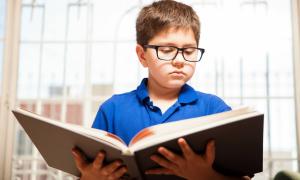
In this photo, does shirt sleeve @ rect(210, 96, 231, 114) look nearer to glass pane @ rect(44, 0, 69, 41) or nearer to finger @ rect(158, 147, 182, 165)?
finger @ rect(158, 147, 182, 165)

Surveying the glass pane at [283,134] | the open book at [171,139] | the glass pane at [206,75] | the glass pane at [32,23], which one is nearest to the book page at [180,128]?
the open book at [171,139]

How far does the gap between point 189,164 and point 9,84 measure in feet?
6.32

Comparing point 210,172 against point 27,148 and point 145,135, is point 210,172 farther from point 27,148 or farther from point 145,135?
point 27,148

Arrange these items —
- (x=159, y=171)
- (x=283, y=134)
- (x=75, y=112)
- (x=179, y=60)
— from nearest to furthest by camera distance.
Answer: (x=159, y=171) < (x=179, y=60) < (x=283, y=134) < (x=75, y=112)

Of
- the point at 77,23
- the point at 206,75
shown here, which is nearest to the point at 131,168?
the point at 206,75

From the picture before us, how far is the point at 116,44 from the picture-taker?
2.45 meters

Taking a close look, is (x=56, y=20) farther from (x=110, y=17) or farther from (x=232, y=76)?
(x=232, y=76)

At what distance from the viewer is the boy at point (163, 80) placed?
1.07 m

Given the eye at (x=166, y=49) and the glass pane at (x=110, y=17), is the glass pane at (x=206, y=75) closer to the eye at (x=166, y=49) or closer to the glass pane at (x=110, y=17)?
the glass pane at (x=110, y=17)

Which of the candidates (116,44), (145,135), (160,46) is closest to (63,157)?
(145,135)

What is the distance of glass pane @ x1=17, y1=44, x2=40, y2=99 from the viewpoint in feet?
8.13

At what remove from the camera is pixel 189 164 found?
2.79 feet

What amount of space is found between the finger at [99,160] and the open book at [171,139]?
13mm

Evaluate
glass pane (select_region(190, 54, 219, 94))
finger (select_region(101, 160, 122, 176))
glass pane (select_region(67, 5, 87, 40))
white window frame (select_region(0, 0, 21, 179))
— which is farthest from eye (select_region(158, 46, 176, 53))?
white window frame (select_region(0, 0, 21, 179))
